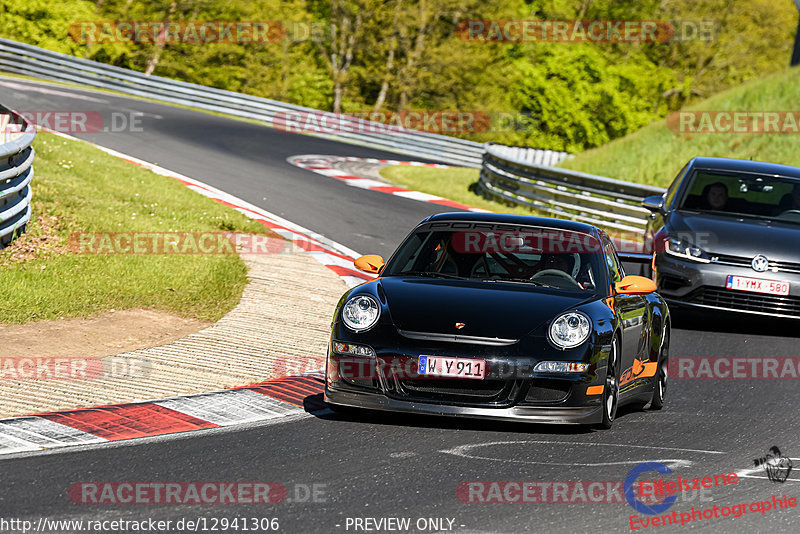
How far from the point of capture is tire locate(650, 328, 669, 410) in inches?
324

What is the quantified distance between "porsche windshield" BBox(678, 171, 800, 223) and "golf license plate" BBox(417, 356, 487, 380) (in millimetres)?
6374

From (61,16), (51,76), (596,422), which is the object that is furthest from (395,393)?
(61,16)

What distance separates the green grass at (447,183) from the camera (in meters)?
21.8

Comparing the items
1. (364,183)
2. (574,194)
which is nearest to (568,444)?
(574,194)

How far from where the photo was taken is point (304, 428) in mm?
6910

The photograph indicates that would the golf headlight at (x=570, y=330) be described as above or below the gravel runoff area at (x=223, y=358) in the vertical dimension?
above

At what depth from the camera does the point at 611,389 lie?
7.16 meters

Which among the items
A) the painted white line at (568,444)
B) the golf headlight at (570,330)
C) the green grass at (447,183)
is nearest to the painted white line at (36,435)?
the painted white line at (568,444)

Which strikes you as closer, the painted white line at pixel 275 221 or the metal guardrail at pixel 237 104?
the painted white line at pixel 275 221

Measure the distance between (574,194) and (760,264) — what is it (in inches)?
356

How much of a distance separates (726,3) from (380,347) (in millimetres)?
60969

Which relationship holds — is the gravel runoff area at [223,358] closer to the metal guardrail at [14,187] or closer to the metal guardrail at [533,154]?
the metal guardrail at [14,187]

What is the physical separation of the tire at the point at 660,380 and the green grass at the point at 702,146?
51.7 feet

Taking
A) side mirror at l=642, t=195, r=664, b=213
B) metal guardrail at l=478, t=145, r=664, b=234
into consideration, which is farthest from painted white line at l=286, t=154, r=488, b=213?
side mirror at l=642, t=195, r=664, b=213
